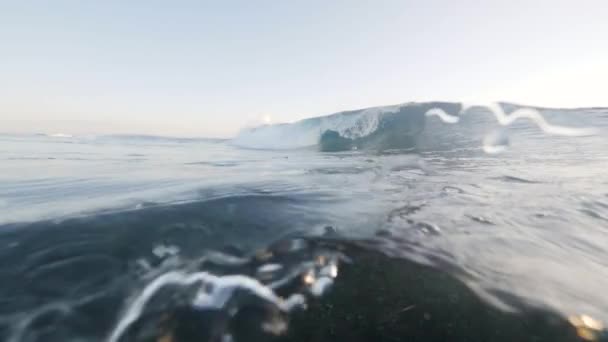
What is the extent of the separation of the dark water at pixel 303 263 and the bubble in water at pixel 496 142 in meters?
6.87

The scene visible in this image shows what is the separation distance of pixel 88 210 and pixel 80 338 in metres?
2.54

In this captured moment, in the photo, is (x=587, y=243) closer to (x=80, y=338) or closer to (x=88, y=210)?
(x=80, y=338)

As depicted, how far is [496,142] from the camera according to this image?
12914mm

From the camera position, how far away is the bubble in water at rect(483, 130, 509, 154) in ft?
37.0

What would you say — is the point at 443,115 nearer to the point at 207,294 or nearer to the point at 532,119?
the point at 532,119

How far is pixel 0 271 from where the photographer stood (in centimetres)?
219

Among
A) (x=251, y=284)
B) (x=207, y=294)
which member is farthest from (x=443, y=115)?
(x=207, y=294)

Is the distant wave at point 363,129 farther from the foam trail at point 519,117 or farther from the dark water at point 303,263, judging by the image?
the dark water at point 303,263

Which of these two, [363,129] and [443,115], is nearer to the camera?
[443,115]

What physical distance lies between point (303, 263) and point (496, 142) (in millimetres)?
14225

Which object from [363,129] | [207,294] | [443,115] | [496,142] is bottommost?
[207,294]

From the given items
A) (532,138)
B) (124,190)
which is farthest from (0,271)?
(532,138)

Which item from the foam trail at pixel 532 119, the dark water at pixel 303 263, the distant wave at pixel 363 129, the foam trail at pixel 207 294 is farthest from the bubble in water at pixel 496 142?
the foam trail at pixel 207 294

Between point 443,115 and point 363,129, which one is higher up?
point 443,115
